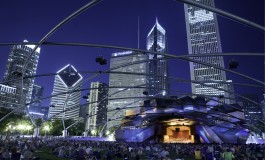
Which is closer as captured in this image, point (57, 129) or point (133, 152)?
point (133, 152)

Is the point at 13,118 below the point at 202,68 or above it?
below

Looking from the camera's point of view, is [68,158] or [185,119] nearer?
[68,158]

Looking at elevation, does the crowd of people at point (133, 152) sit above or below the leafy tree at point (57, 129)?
below

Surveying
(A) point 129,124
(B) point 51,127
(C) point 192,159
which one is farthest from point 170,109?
(B) point 51,127

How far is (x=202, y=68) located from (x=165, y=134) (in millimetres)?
127968

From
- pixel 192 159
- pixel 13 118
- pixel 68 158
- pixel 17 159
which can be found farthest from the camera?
pixel 13 118

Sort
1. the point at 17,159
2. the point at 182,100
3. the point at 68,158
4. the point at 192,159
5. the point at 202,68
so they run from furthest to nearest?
the point at 202,68 < the point at 182,100 < the point at 192,159 < the point at 68,158 < the point at 17,159

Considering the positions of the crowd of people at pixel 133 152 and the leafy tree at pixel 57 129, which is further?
the leafy tree at pixel 57 129

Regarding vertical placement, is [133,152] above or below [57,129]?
below

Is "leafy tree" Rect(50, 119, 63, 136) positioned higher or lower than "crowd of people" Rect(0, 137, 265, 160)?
higher

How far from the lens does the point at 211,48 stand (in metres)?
197

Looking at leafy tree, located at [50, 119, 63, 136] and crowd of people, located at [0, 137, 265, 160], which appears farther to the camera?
leafy tree, located at [50, 119, 63, 136]

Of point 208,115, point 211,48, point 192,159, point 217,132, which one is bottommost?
point 192,159

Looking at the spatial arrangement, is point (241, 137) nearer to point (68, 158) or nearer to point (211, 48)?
point (68, 158)
